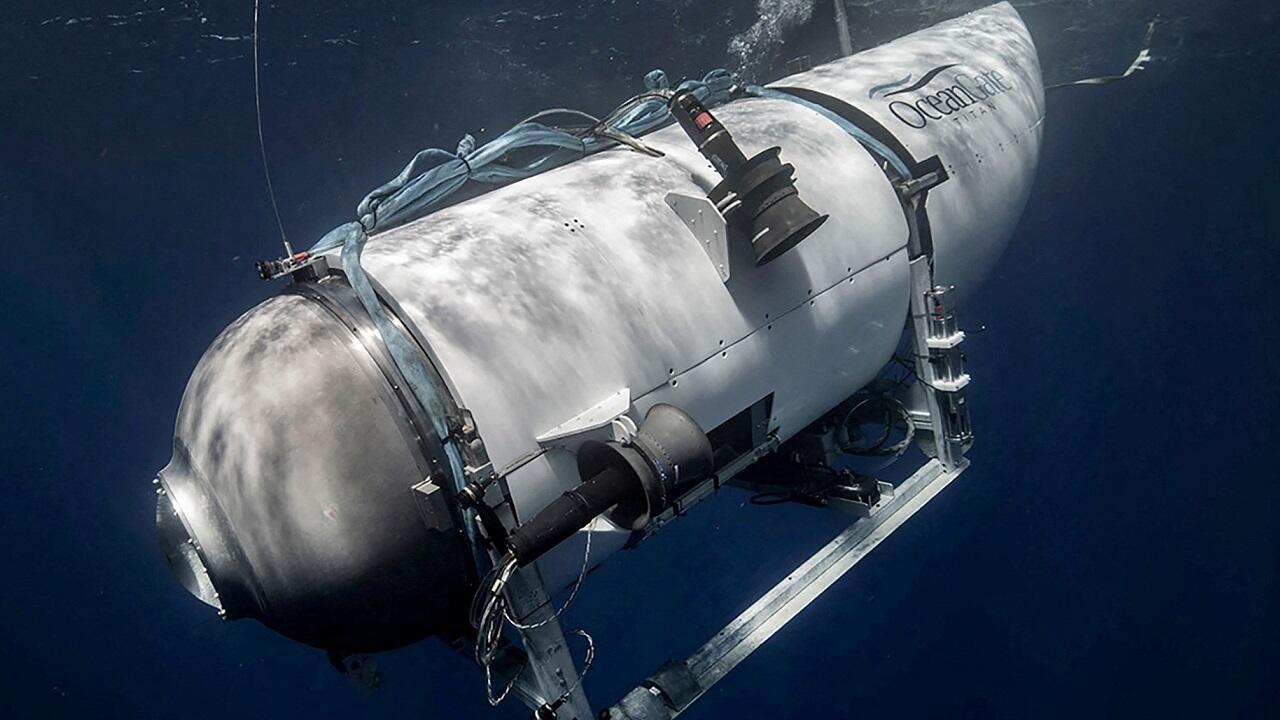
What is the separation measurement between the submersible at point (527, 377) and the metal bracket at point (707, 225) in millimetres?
11

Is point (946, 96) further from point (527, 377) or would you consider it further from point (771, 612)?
point (527, 377)

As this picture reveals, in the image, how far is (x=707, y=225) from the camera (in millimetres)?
3484

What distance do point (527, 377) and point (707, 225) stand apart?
120 centimetres

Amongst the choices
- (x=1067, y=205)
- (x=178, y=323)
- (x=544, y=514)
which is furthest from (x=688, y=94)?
(x=1067, y=205)

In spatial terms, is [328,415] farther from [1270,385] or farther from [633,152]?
[1270,385]

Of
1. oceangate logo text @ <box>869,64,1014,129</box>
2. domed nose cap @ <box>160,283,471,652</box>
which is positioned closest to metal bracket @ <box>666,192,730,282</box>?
domed nose cap @ <box>160,283,471,652</box>

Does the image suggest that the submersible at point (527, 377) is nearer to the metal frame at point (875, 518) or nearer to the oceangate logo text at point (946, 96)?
the metal frame at point (875, 518)

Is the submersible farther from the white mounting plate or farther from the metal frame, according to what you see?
the metal frame

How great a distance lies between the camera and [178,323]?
1012 centimetres

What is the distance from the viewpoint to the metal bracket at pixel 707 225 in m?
3.46

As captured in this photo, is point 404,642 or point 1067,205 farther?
point 1067,205

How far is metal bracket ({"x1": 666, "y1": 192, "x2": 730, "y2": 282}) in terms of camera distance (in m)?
3.46

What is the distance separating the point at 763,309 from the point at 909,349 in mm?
1748

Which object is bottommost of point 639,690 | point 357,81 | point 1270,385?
point 1270,385
